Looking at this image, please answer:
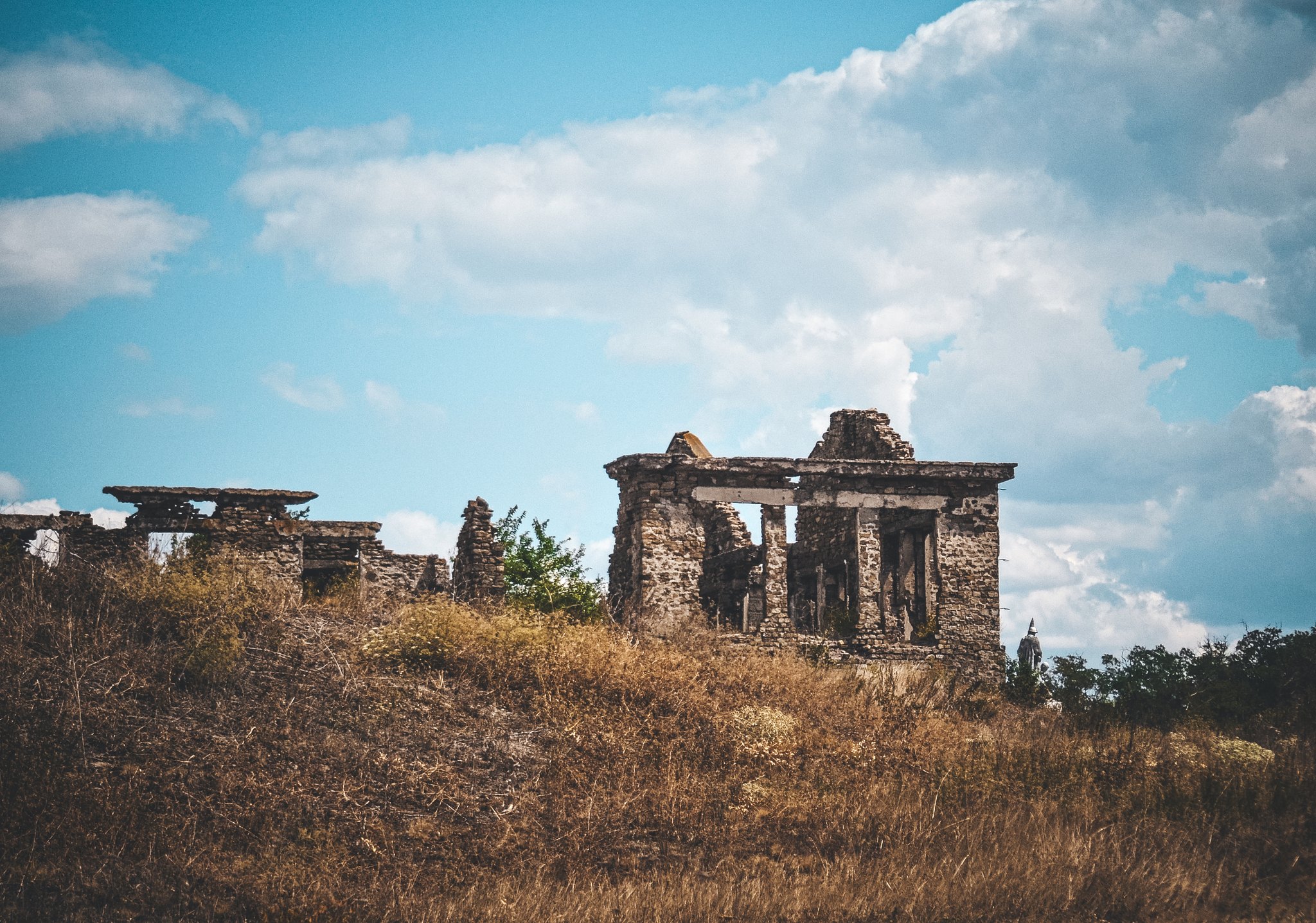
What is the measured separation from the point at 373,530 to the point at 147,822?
14680 mm

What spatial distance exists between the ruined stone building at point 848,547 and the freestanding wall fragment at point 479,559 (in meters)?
2.56

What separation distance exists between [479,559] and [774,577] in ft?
19.2

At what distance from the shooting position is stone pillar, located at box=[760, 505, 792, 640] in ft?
60.8

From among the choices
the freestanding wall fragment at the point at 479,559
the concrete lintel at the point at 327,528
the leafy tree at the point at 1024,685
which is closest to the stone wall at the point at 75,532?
the concrete lintel at the point at 327,528

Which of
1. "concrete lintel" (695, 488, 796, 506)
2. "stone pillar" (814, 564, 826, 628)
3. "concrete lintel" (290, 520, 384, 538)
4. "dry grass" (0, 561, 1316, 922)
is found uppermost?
"concrete lintel" (695, 488, 796, 506)

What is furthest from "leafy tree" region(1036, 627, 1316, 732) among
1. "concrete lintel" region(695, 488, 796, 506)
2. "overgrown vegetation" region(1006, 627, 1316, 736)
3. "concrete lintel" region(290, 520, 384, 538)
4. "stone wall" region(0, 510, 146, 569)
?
"stone wall" region(0, 510, 146, 569)

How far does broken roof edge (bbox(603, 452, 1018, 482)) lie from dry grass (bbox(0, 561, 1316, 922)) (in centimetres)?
597

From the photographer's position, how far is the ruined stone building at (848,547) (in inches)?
728

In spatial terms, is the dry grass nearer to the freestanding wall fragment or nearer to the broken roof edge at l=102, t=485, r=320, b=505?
the freestanding wall fragment

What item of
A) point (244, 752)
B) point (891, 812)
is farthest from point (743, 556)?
point (244, 752)

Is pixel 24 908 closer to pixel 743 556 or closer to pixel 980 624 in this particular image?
pixel 743 556

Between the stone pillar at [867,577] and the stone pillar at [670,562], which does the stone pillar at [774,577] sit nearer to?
the stone pillar at [670,562]

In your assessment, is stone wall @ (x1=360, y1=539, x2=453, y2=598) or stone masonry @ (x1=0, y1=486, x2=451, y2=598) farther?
stone wall @ (x1=360, y1=539, x2=453, y2=598)

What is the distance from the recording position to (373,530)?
22406mm
